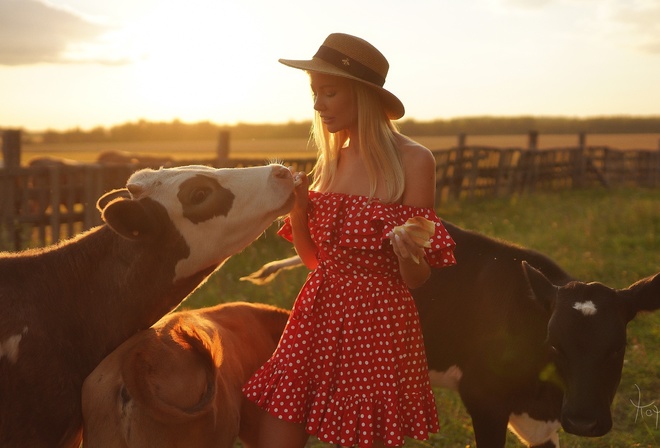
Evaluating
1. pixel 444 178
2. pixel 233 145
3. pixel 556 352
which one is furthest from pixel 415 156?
pixel 233 145

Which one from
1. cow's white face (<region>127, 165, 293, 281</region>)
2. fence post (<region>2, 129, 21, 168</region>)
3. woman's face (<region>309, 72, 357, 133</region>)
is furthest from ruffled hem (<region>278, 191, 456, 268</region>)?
fence post (<region>2, 129, 21, 168</region>)

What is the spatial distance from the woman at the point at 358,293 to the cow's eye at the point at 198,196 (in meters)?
0.43

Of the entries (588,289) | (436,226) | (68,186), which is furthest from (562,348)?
(68,186)

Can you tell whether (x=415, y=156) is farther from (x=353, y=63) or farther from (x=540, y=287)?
(x=540, y=287)

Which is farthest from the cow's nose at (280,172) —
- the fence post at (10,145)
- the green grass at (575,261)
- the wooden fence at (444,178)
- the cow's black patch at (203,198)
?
the fence post at (10,145)

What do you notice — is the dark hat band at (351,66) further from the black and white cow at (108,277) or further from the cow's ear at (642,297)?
the cow's ear at (642,297)

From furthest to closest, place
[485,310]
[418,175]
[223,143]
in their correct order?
[223,143]
[485,310]
[418,175]

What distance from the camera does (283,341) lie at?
11.0 feet

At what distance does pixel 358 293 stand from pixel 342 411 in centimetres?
49

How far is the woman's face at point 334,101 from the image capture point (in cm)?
344

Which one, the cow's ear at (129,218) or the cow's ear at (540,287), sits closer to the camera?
the cow's ear at (129,218)

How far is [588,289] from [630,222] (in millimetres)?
10570

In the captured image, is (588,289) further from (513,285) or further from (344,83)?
(344,83)

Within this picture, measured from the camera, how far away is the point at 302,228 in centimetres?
365
